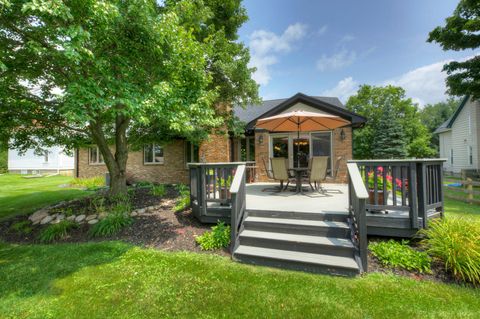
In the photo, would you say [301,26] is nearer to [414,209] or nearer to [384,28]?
[384,28]

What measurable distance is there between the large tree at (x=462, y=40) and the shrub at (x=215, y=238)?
1428cm

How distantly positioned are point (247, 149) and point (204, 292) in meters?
9.44

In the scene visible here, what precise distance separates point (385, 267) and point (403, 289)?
0.51m

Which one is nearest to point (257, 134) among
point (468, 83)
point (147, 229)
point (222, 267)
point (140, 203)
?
point (140, 203)

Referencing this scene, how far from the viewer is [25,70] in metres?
5.00

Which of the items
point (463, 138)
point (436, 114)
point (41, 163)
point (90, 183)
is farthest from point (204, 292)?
point (436, 114)

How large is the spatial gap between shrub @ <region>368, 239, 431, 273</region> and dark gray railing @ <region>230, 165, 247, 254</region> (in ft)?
7.64

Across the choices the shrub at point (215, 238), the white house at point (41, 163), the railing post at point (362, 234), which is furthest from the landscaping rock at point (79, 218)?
the white house at point (41, 163)

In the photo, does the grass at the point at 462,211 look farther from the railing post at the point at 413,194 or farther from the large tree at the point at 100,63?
the large tree at the point at 100,63

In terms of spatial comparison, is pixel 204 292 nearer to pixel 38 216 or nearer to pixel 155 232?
pixel 155 232

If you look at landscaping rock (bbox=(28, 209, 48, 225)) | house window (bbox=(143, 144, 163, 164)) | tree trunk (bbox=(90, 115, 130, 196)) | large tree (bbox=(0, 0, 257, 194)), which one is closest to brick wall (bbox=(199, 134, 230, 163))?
house window (bbox=(143, 144, 163, 164))

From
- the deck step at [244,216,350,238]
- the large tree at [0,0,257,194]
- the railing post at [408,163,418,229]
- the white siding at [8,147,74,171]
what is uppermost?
the large tree at [0,0,257,194]

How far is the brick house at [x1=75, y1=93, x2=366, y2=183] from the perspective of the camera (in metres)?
9.70

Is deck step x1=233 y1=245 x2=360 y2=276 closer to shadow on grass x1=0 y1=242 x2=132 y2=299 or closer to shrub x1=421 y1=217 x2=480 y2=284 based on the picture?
shrub x1=421 y1=217 x2=480 y2=284
